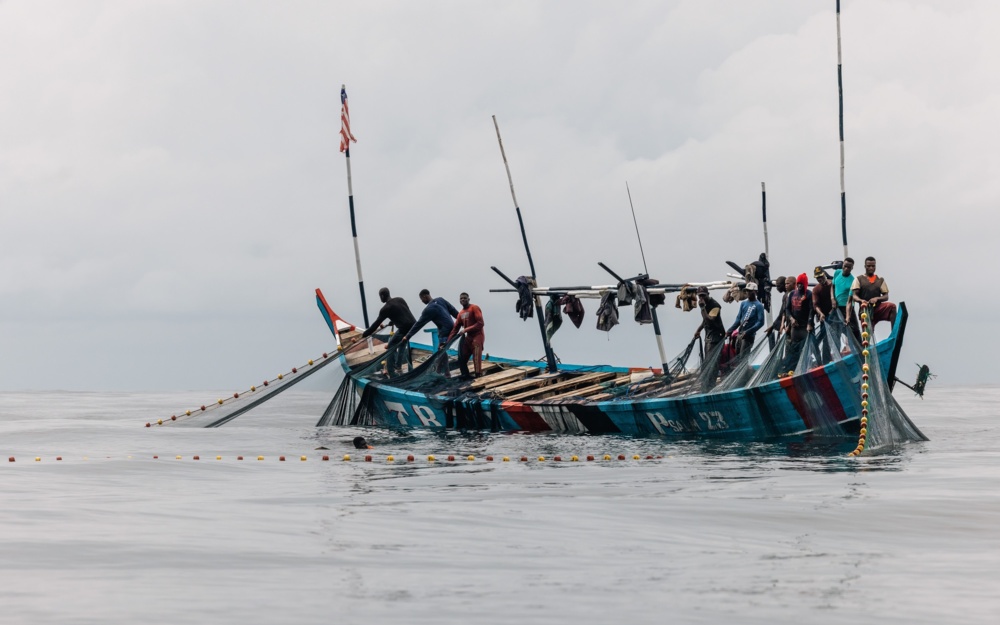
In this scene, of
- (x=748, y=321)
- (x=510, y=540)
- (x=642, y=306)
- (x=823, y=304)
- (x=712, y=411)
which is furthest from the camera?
(x=642, y=306)

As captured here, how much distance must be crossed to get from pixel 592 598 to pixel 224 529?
426 centimetres

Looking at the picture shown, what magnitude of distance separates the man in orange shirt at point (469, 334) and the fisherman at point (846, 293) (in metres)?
8.17

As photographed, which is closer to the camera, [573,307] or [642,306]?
[642,306]

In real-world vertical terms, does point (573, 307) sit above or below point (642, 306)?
above

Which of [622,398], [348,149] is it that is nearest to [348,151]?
[348,149]

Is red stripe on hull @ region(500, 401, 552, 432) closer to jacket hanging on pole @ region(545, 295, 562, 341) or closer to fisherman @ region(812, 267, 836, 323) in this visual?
jacket hanging on pole @ region(545, 295, 562, 341)

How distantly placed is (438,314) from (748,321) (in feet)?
22.7

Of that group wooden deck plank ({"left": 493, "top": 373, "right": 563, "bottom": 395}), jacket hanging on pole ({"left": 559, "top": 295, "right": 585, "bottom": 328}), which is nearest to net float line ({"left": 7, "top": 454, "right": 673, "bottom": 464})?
wooden deck plank ({"left": 493, "top": 373, "right": 563, "bottom": 395})

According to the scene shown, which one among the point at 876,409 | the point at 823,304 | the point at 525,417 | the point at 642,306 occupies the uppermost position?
the point at 642,306

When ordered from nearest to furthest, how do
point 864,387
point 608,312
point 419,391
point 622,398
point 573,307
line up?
1. point 864,387
2. point 622,398
3. point 608,312
4. point 419,391
5. point 573,307

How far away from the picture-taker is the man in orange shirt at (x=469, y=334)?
24359 mm

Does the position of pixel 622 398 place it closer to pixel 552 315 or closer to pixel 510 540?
pixel 552 315

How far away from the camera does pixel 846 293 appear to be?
727 inches

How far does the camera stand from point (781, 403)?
60.8 ft
